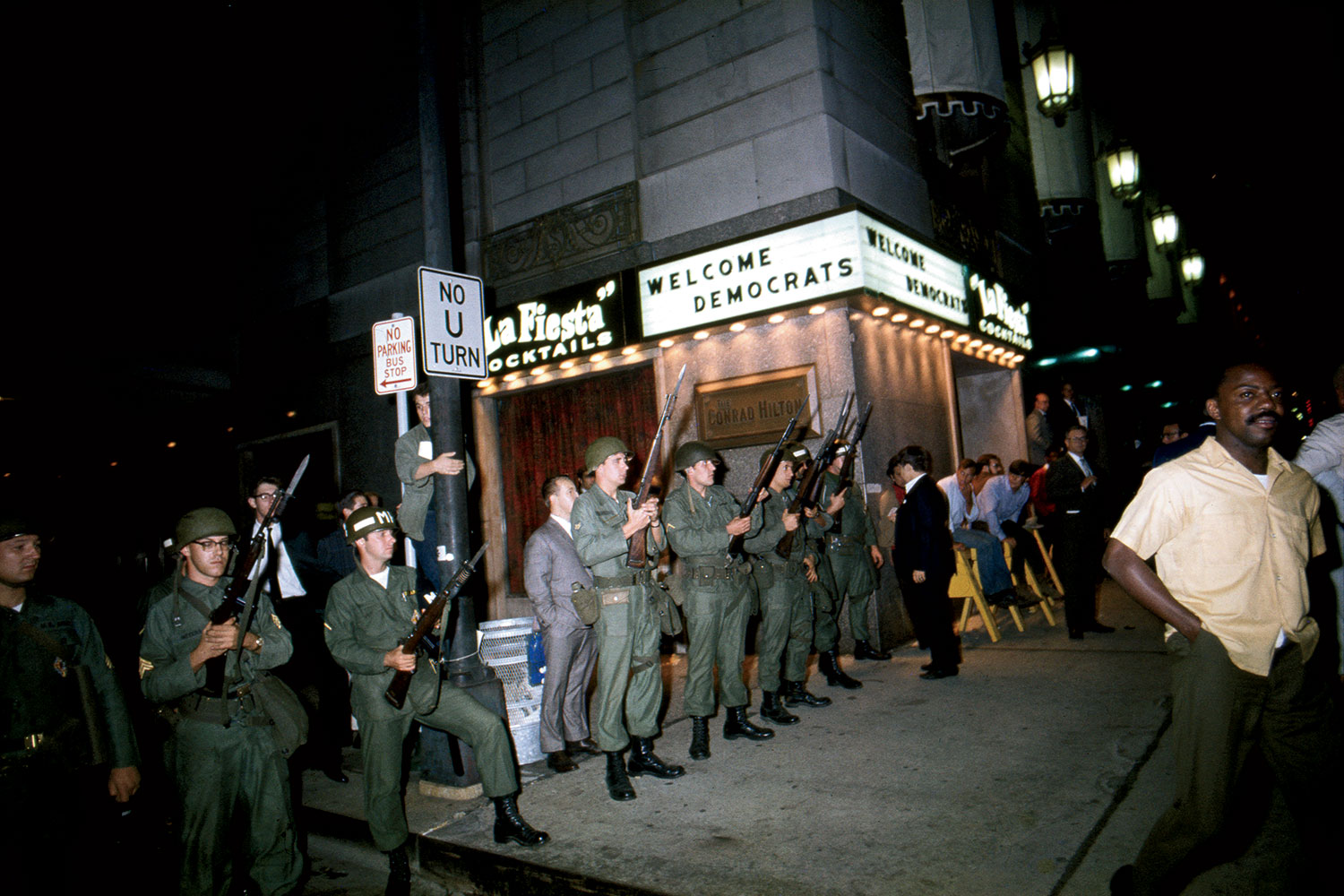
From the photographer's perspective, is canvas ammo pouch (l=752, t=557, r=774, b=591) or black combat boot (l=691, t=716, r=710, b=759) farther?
canvas ammo pouch (l=752, t=557, r=774, b=591)

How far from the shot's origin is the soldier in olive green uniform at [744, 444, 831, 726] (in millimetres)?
5797

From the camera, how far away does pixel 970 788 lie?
420 centimetres

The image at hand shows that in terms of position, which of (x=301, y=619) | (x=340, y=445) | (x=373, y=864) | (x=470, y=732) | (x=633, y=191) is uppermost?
(x=633, y=191)

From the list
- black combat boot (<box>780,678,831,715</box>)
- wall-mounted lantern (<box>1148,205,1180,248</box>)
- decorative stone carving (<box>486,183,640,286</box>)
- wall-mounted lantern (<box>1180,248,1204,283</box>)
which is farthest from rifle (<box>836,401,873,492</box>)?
wall-mounted lantern (<box>1180,248,1204,283</box>)

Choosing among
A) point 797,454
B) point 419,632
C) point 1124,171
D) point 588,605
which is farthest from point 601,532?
point 1124,171

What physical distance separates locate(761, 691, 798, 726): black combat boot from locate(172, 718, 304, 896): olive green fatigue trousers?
3.32 m

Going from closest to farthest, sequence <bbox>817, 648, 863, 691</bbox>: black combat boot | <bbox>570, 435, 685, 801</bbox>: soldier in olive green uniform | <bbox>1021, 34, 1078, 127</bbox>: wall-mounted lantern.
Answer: <bbox>570, 435, 685, 801</bbox>: soldier in olive green uniform → <bbox>817, 648, 863, 691</bbox>: black combat boot → <bbox>1021, 34, 1078, 127</bbox>: wall-mounted lantern

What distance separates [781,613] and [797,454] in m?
1.76

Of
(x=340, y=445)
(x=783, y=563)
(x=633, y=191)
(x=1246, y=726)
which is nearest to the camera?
(x=1246, y=726)

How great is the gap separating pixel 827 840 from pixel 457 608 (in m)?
2.78

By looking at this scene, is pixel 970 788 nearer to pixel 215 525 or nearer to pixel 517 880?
pixel 517 880

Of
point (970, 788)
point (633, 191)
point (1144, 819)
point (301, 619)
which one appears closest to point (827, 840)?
point (970, 788)

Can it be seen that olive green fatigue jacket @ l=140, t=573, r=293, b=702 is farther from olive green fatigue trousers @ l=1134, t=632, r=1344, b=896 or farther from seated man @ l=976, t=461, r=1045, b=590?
seated man @ l=976, t=461, r=1045, b=590

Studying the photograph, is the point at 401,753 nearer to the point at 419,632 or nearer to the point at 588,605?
the point at 419,632
